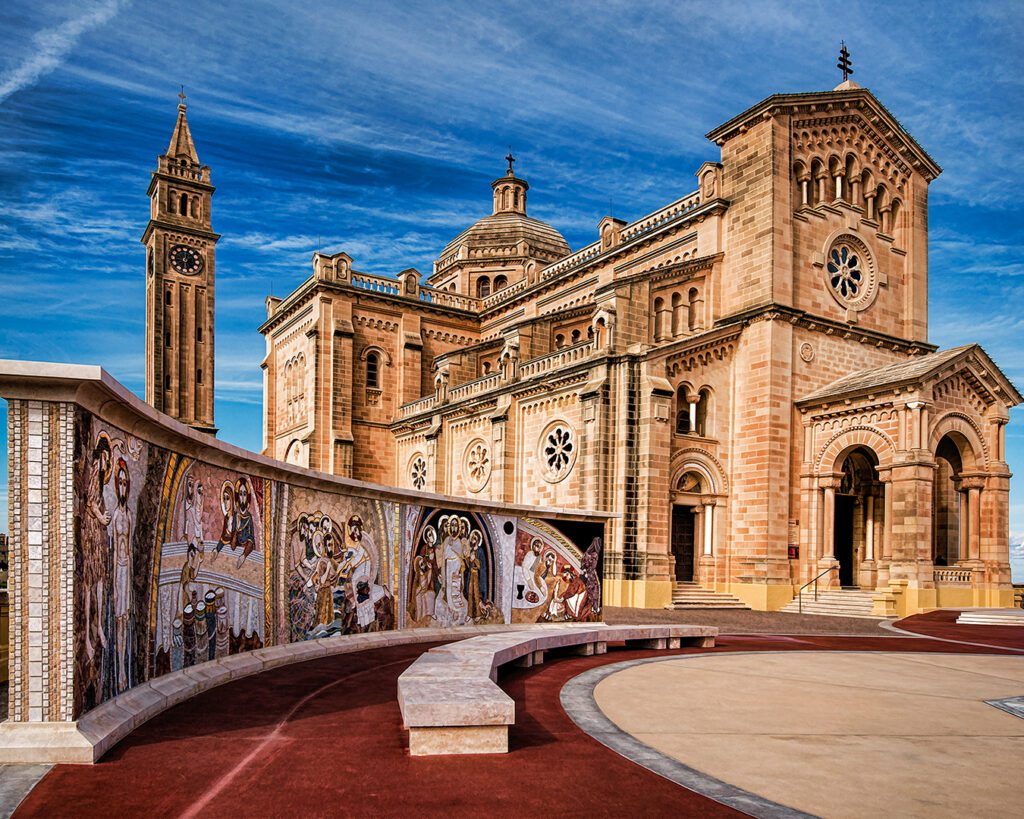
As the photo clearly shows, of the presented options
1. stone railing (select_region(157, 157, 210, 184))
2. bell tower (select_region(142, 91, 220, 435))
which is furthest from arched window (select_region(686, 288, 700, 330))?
stone railing (select_region(157, 157, 210, 184))

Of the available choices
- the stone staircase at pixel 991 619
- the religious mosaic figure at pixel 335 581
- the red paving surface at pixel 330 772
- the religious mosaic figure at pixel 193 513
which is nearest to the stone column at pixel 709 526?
the stone staircase at pixel 991 619

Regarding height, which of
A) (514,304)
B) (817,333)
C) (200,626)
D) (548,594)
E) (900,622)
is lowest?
(900,622)

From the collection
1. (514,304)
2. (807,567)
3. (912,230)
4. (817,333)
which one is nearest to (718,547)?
(807,567)

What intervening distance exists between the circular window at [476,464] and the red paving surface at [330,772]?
24.8 m

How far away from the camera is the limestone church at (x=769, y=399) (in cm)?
2642

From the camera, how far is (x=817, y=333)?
29516mm

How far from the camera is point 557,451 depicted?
98.0 feet

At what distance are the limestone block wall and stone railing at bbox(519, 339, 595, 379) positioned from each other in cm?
1130

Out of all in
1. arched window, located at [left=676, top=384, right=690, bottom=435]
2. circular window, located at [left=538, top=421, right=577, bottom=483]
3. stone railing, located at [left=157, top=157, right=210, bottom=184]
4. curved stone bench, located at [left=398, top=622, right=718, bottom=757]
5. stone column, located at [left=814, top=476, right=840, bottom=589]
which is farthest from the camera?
stone railing, located at [left=157, top=157, right=210, bottom=184]

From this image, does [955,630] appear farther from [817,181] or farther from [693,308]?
[817,181]

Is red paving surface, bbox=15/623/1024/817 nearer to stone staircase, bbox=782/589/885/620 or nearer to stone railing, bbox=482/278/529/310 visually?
stone staircase, bbox=782/589/885/620

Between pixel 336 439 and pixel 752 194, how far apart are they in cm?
2337

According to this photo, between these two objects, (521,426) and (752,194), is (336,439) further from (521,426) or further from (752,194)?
(752,194)

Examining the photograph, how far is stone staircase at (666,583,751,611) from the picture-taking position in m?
26.8
